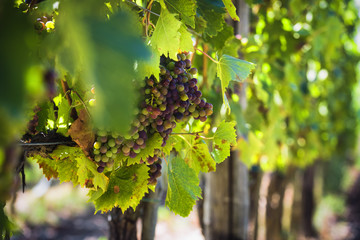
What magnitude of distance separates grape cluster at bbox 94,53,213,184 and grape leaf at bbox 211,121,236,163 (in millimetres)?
106

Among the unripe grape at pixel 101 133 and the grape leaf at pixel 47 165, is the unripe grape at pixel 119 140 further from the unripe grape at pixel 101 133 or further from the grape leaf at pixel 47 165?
the grape leaf at pixel 47 165

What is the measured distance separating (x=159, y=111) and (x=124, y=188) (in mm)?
236

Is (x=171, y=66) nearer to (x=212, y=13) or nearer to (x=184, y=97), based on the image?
(x=184, y=97)

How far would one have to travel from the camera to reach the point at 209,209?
196 centimetres

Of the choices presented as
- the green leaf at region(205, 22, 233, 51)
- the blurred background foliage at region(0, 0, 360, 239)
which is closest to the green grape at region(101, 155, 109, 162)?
the blurred background foliage at region(0, 0, 360, 239)

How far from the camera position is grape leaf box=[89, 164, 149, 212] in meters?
0.87

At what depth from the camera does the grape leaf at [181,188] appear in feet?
3.03

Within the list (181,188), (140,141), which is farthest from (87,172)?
(181,188)

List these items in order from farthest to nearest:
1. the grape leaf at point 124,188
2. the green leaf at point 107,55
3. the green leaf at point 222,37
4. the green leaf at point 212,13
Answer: the green leaf at point 222,37
the green leaf at point 212,13
the grape leaf at point 124,188
the green leaf at point 107,55

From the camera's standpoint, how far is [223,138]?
0.97 m

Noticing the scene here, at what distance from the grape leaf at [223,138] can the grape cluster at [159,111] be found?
4.2 inches

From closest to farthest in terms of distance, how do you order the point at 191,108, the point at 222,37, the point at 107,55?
the point at 107,55 → the point at 191,108 → the point at 222,37

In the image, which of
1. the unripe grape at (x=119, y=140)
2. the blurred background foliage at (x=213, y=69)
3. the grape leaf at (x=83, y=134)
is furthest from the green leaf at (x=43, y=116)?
the unripe grape at (x=119, y=140)

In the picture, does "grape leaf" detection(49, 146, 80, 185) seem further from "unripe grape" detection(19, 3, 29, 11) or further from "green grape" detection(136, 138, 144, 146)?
"unripe grape" detection(19, 3, 29, 11)
